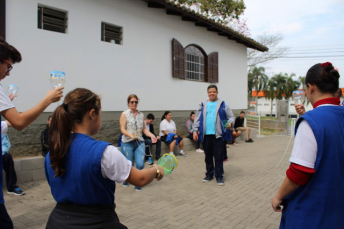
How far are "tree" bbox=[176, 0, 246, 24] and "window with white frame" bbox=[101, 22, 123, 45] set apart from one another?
9.85m

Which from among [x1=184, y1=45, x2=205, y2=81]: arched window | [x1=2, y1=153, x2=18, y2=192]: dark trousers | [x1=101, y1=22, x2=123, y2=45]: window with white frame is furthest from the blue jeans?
[x1=184, y1=45, x2=205, y2=81]: arched window

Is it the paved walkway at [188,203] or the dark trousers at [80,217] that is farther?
the paved walkway at [188,203]

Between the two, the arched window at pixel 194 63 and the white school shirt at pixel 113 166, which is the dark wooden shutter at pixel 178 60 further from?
the white school shirt at pixel 113 166

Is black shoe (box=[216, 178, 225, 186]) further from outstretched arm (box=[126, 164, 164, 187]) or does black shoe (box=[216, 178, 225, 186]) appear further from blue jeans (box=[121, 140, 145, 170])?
outstretched arm (box=[126, 164, 164, 187])

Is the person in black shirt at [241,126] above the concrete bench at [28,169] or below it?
above

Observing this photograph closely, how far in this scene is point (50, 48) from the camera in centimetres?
690

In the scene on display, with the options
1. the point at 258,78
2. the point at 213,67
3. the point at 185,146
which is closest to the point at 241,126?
the point at 213,67

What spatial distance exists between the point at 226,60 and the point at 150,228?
442 inches

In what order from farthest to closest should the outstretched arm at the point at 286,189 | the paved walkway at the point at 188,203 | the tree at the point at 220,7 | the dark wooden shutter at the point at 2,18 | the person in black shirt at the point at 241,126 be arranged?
the tree at the point at 220,7 < the person in black shirt at the point at 241,126 < the dark wooden shutter at the point at 2,18 < the paved walkway at the point at 188,203 < the outstretched arm at the point at 286,189

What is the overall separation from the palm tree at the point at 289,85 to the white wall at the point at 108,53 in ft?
165

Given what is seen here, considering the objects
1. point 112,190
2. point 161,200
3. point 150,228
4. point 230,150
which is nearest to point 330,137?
point 112,190

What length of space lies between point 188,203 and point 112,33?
6.23m

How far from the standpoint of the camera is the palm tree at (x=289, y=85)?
57.1 meters

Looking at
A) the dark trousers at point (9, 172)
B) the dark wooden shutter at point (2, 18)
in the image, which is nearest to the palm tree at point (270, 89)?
the dark wooden shutter at point (2, 18)
